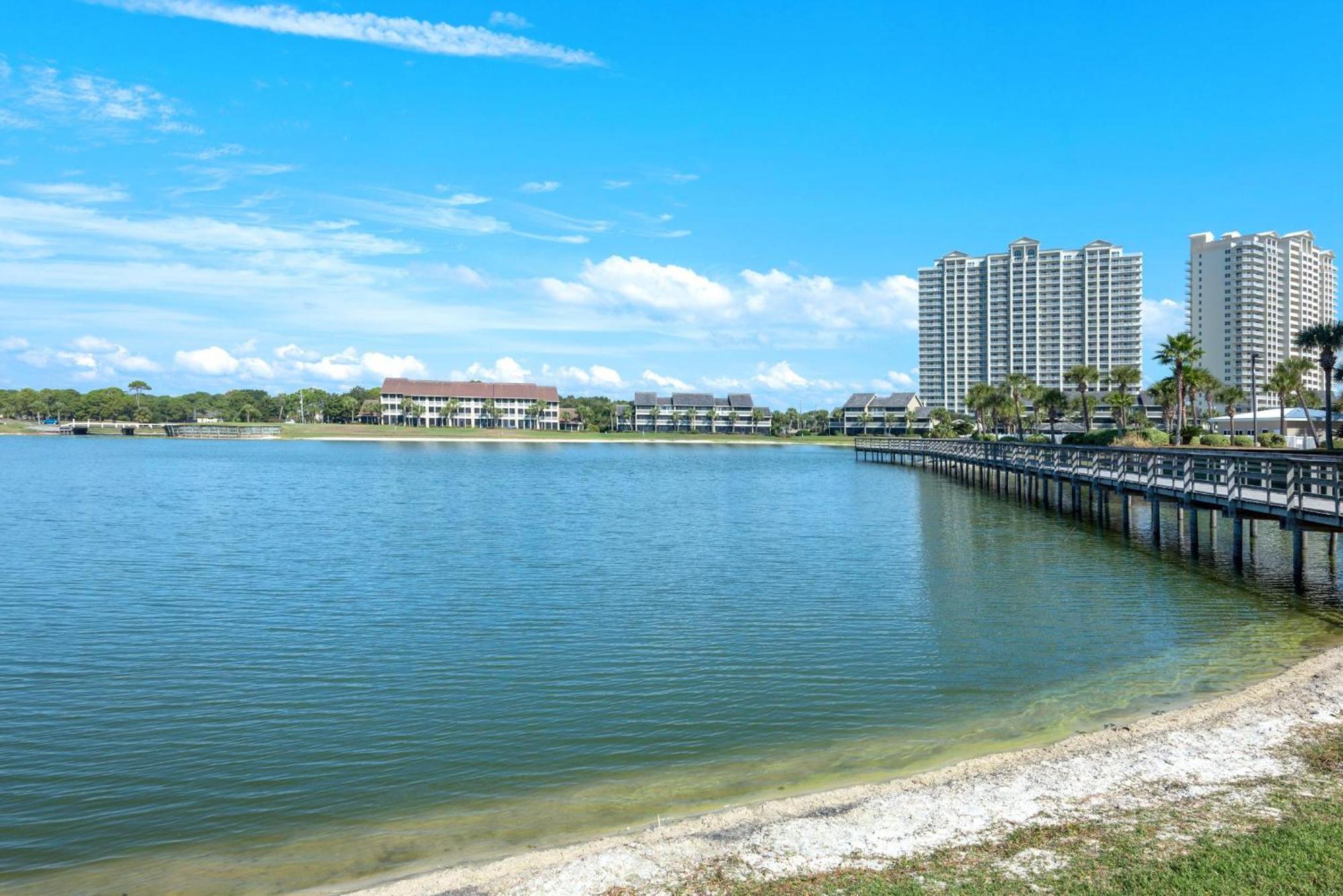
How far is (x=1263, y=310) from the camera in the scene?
18775 cm

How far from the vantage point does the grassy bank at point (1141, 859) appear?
6.10m

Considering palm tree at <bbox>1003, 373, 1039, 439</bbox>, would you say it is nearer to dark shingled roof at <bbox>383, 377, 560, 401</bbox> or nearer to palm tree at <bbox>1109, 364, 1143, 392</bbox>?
palm tree at <bbox>1109, 364, 1143, 392</bbox>

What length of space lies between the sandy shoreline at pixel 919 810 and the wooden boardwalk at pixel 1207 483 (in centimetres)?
1019

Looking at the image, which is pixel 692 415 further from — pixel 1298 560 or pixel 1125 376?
pixel 1298 560

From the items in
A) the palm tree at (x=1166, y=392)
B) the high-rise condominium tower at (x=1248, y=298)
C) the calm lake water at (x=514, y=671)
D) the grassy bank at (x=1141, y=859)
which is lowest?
the calm lake water at (x=514, y=671)

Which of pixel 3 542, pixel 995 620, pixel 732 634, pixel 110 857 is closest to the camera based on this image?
pixel 110 857

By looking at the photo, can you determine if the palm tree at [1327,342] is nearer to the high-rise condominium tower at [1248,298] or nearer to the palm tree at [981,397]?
the palm tree at [981,397]

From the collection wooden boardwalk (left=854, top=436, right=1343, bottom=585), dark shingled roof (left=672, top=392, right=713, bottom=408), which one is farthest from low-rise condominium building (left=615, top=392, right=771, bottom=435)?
wooden boardwalk (left=854, top=436, right=1343, bottom=585)

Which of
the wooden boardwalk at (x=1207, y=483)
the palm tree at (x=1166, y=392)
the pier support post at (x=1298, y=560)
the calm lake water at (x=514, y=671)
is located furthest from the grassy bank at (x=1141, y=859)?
the palm tree at (x=1166, y=392)

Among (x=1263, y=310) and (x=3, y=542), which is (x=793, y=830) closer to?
(x=3, y=542)

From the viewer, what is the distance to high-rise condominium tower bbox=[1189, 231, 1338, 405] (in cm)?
18738

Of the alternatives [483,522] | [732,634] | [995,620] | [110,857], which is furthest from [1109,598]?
[483,522]

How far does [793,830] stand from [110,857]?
19.3ft

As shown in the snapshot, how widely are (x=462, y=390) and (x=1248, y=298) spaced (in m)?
155
